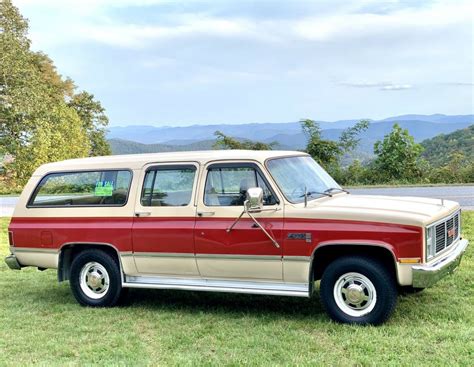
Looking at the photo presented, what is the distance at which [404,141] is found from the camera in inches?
913

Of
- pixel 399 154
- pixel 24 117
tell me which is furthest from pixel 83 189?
pixel 24 117

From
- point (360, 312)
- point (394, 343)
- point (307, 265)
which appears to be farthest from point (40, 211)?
point (394, 343)

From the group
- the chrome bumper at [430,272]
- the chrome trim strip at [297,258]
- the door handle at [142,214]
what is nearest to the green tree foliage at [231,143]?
the door handle at [142,214]

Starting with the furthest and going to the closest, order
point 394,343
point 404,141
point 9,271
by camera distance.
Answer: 1. point 404,141
2. point 9,271
3. point 394,343

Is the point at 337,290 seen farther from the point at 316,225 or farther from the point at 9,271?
the point at 9,271

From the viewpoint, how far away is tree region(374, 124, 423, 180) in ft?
75.9

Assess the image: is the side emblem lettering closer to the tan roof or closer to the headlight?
the tan roof

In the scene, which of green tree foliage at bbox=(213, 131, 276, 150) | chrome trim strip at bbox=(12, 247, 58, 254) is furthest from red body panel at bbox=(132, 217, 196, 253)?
green tree foliage at bbox=(213, 131, 276, 150)

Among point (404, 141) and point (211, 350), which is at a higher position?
point (404, 141)

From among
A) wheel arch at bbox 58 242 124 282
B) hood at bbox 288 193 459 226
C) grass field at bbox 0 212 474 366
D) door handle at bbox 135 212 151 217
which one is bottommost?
grass field at bbox 0 212 474 366

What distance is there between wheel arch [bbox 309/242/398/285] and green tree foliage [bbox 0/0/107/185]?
22.2 metres

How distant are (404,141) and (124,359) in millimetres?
19825

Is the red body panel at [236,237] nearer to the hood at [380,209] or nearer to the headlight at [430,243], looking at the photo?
the hood at [380,209]

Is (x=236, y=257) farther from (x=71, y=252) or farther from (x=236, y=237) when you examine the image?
(x=71, y=252)
